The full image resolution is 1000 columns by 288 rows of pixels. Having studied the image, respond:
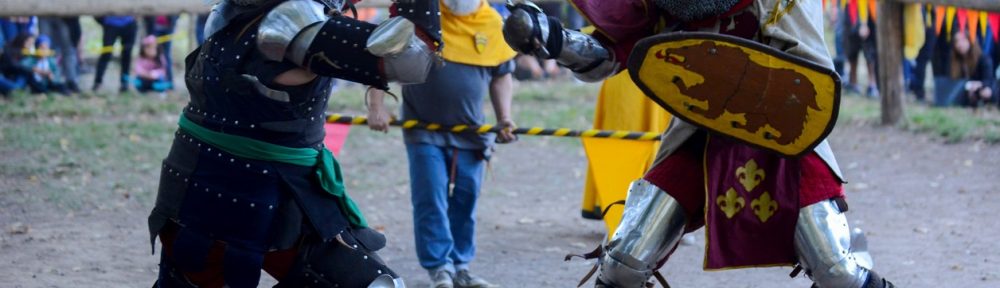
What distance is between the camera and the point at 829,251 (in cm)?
391

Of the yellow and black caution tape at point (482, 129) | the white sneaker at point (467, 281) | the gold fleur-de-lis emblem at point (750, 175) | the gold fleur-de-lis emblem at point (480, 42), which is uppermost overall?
the gold fleur-de-lis emblem at point (750, 175)

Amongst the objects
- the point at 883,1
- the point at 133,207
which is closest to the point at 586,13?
the point at 133,207

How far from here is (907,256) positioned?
6312mm

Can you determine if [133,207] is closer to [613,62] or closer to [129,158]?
[129,158]

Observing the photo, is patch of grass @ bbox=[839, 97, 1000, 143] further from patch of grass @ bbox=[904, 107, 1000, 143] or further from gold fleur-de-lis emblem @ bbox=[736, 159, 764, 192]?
gold fleur-de-lis emblem @ bbox=[736, 159, 764, 192]

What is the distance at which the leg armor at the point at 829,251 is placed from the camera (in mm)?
3914

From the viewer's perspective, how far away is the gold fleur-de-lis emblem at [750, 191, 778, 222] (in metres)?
4.04

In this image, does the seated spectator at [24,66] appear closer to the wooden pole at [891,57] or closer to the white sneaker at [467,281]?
the wooden pole at [891,57]

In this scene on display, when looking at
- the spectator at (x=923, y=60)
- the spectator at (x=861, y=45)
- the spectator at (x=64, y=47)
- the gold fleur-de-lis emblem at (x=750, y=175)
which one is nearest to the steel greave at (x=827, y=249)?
the gold fleur-de-lis emblem at (x=750, y=175)

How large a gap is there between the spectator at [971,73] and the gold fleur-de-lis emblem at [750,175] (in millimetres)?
8489

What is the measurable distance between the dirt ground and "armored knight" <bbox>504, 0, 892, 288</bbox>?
5.70ft

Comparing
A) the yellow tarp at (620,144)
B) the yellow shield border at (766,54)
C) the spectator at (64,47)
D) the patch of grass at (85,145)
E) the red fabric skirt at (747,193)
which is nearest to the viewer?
the yellow shield border at (766,54)

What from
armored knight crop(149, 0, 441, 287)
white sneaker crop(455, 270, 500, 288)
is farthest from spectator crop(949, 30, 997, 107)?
armored knight crop(149, 0, 441, 287)

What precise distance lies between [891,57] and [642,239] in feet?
22.6
